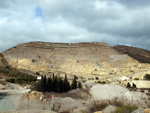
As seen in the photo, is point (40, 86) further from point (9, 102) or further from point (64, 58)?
point (64, 58)

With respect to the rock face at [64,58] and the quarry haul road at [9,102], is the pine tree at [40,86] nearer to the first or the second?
the quarry haul road at [9,102]

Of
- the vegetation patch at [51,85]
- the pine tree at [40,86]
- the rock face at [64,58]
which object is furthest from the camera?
the rock face at [64,58]

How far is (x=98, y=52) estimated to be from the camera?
87000mm

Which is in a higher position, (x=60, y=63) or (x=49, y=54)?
(x=49, y=54)

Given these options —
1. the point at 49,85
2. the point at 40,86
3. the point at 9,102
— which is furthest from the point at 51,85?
the point at 9,102

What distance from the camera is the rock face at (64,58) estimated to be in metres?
68.9

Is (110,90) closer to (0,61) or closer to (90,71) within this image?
(90,71)

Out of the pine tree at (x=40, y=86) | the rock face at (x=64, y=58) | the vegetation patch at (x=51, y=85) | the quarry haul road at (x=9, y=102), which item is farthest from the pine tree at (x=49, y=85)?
the rock face at (x=64, y=58)

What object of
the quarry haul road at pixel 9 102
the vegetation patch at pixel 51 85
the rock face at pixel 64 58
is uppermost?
the rock face at pixel 64 58

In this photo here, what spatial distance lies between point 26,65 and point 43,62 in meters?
7.88

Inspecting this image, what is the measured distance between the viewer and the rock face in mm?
68875

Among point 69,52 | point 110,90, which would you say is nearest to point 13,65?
point 69,52

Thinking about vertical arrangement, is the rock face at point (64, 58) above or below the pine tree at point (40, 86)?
above

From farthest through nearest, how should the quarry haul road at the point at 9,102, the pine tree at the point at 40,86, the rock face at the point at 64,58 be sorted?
the rock face at the point at 64,58 → the pine tree at the point at 40,86 → the quarry haul road at the point at 9,102
